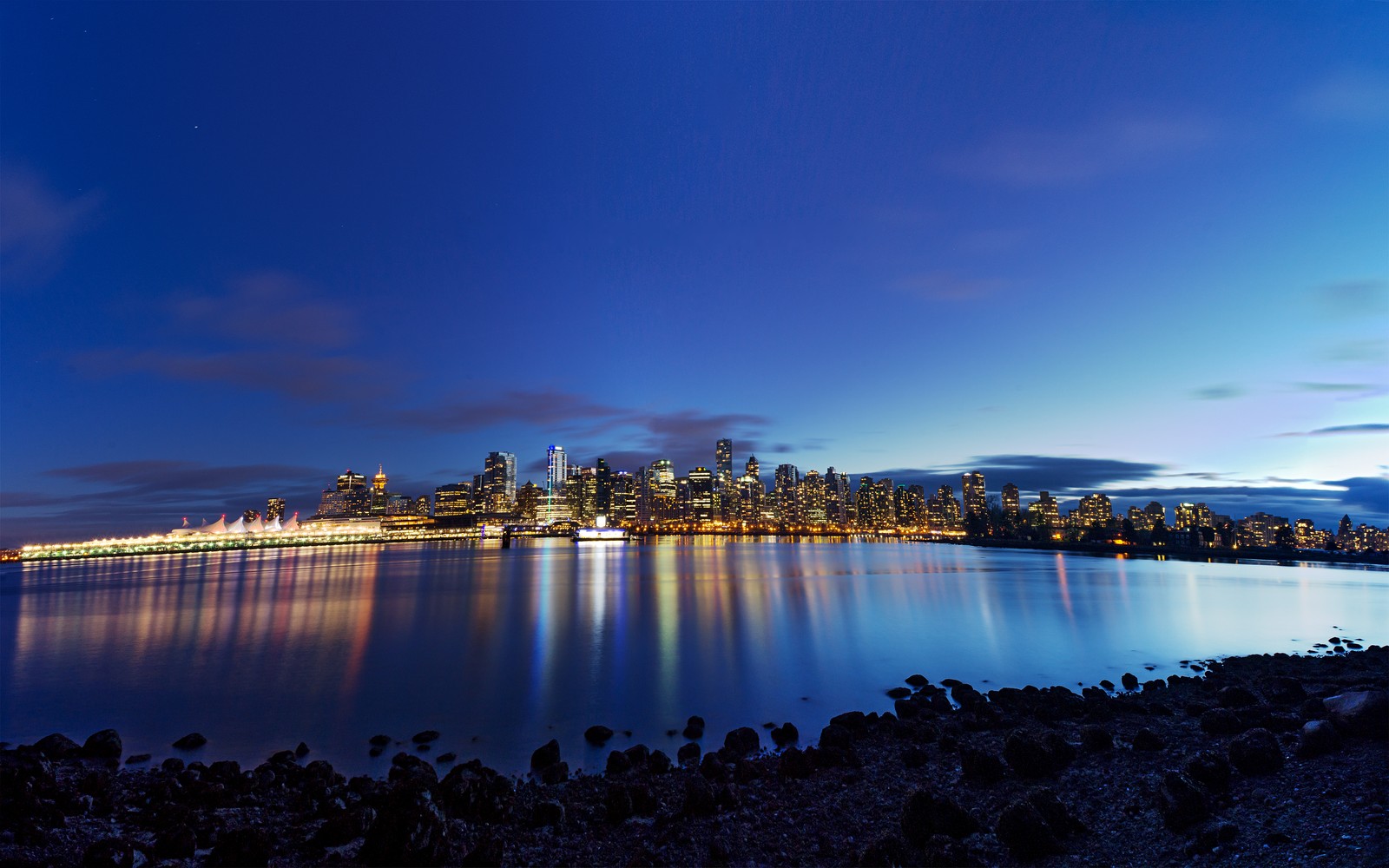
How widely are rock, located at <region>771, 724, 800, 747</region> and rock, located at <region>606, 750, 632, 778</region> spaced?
368 centimetres

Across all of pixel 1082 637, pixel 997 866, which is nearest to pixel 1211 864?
pixel 997 866

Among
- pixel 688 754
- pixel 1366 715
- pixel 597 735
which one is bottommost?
pixel 597 735

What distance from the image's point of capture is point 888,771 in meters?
11.8

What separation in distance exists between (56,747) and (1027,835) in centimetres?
1893

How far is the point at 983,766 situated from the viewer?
10719 mm

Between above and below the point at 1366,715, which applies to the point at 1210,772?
below

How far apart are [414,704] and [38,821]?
10424mm

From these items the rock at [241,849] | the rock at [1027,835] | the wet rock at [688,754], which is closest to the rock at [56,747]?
the rock at [241,849]

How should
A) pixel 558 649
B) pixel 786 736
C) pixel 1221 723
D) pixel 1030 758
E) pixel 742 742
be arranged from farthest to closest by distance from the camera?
pixel 558 649, pixel 786 736, pixel 742 742, pixel 1221 723, pixel 1030 758

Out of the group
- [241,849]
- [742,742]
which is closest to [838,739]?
[742,742]

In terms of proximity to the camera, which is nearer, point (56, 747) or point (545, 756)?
point (545, 756)

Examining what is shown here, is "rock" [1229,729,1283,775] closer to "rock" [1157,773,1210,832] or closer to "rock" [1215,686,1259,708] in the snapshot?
"rock" [1157,773,1210,832]

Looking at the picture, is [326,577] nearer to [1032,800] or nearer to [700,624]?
[700,624]

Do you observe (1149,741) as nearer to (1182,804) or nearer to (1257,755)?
(1257,755)
